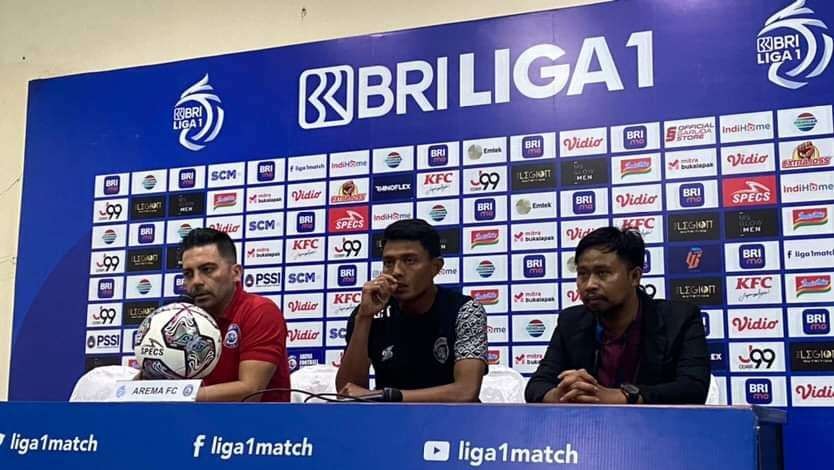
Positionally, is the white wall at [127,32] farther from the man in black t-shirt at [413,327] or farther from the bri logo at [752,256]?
the man in black t-shirt at [413,327]

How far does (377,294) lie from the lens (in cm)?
255

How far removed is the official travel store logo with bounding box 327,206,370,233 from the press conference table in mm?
2143

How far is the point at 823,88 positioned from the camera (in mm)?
3154

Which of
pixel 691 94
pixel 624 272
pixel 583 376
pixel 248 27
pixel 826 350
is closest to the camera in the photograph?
pixel 583 376

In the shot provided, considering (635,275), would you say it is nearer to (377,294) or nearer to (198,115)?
(377,294)

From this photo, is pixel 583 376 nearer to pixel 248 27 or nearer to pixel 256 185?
pixel 256 185

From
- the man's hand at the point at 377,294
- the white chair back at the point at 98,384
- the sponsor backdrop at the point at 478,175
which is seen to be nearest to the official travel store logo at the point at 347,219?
the sponsor backdrop at the point at 478,175

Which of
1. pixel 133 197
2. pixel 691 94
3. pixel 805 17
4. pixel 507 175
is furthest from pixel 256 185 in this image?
pixel 805 17

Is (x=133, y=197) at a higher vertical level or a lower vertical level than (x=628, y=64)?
lower

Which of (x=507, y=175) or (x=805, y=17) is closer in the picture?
(x=805, y=17)

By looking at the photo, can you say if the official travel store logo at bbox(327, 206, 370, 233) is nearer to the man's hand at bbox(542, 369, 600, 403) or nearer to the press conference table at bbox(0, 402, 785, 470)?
the man's hand at bbox(542, 369, 600, 403)

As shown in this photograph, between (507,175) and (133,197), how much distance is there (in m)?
1.72

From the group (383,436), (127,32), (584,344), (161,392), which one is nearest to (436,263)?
(584,344)

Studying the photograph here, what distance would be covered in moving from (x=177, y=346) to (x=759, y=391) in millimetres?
1982
